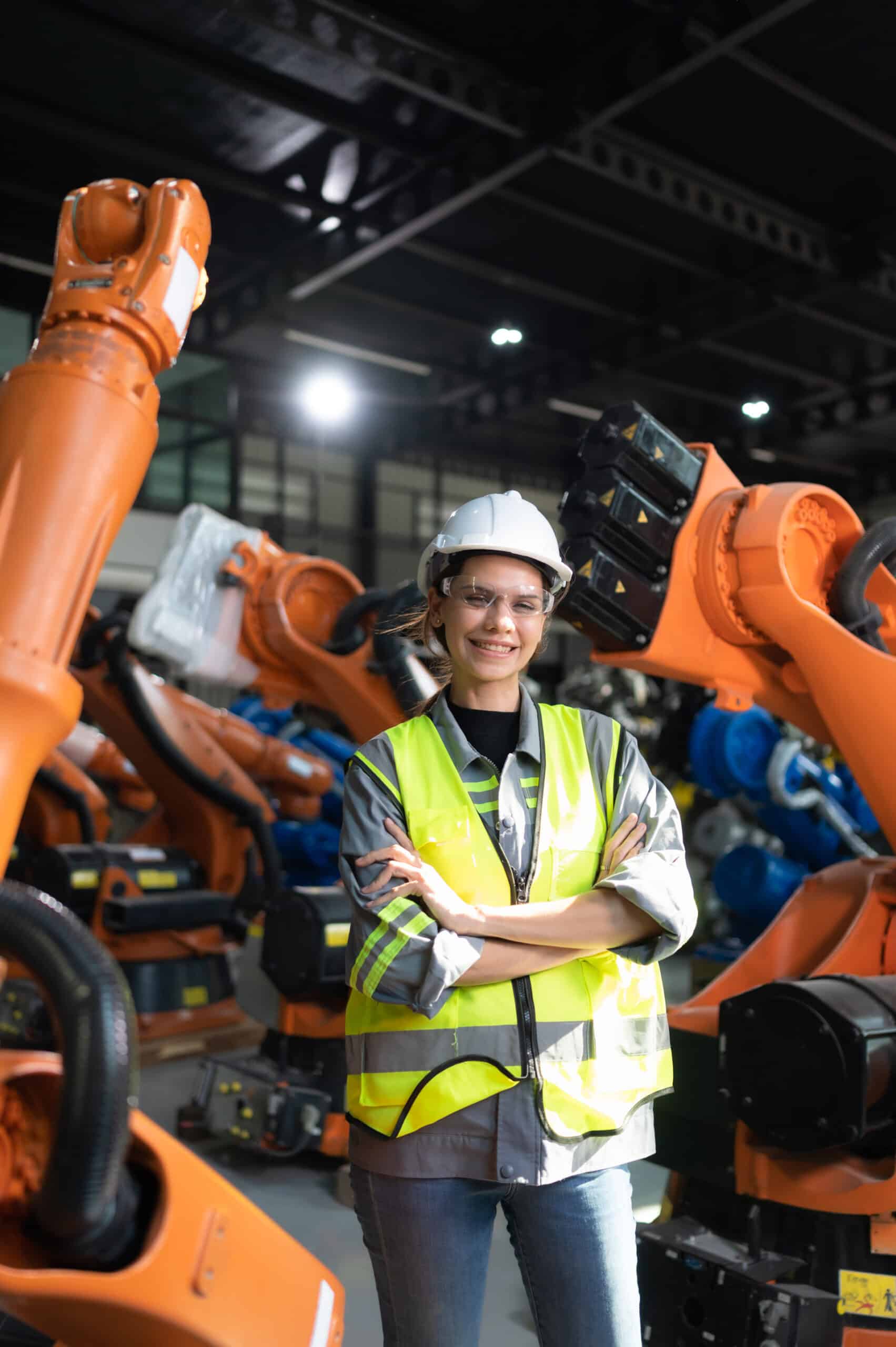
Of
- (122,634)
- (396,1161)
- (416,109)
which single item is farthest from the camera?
(416,109)

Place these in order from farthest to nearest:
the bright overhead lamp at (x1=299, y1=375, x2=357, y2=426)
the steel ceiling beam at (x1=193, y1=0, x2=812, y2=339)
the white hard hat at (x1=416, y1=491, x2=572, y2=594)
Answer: the bright overhead lamp at (x1=299, y1=375, x2=357, y2=426) → the steel ceiling beam at (x1=193, y1=0, x2=812, y2=339) → the white hard hat at (x1=416, y1=491, x2=572, y2=594)

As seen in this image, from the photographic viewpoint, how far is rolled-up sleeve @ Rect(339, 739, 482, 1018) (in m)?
1.66

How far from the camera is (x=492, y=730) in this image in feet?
6.40

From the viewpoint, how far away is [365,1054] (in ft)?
5.73

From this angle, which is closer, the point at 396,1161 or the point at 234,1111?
the point at 396,1161

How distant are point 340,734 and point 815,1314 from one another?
7390 mm

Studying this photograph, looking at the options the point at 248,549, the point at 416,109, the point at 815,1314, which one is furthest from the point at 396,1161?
the point at 416,109

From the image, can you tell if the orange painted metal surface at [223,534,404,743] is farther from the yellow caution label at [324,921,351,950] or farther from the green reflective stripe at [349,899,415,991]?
the green reflective stripe at [349,899,415,991]

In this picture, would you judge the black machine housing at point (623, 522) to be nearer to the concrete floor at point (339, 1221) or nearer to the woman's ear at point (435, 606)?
the woman's ear at point (435, 606)

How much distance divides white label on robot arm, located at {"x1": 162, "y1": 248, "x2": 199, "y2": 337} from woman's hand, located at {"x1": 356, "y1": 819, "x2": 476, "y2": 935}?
833 mm

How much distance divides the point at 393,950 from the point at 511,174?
25.6 feet

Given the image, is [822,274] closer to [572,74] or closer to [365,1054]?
[572,74]

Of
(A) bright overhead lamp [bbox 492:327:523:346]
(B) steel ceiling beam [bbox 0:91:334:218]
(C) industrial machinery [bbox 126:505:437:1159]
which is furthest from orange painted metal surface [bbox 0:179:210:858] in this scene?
(A) bright overhead lamp [bbox 492:327:523:346]

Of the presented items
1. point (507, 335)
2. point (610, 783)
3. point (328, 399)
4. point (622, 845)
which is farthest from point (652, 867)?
point (328, 399)
